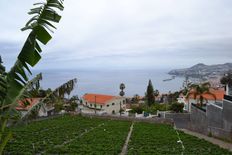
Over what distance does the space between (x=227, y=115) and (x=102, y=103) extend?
37394 millimetres

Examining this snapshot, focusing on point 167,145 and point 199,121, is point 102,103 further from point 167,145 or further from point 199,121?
point 167,145

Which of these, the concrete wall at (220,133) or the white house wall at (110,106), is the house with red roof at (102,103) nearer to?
the white house wall at (110,106)

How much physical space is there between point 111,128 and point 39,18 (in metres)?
27.4

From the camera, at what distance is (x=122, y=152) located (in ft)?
68.1

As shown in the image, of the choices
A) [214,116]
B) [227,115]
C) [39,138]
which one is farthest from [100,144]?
[214,116]

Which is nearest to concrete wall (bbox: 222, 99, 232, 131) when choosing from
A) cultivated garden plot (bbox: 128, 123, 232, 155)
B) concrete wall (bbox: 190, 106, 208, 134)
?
cultivated garden plot (bbox: 128, 123, 232, 155)

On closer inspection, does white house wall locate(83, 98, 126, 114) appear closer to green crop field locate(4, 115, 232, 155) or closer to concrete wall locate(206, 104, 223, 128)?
green crop field locate(4, 115, 232, 155)

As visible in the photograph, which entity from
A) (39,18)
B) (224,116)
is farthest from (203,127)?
(39,18)

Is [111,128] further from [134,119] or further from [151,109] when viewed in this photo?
[151,109]

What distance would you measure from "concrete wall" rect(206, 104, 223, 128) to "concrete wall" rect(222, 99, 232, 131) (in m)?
0.85

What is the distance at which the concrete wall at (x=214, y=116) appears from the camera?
87.3 feet

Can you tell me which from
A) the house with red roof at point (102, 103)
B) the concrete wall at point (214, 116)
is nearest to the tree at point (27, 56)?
the concrete wall at point (214, 116)

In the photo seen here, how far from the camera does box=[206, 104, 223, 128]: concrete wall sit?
26.6 m

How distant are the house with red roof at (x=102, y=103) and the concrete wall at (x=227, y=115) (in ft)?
117
